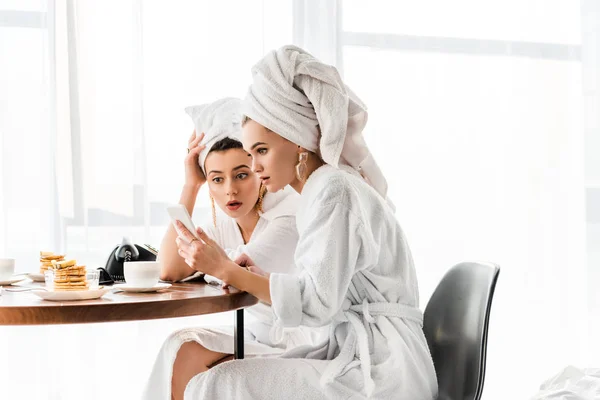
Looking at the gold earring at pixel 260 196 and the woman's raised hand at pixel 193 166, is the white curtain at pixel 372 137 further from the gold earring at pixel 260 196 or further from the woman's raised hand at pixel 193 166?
the gold earring at pixel 260 196

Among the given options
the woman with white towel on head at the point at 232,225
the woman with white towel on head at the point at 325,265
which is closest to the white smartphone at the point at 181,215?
the woman with white towel on head at the point at 325,265

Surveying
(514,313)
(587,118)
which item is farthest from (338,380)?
(587,118)

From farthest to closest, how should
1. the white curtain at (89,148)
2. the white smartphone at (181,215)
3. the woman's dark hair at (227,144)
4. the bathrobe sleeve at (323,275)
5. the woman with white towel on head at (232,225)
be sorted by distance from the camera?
the white curtain at (89,148) → the woman's dark hair at (227,144) → the woman with white towel on head at (232,225) → the white smartphone at (181,215) → the bathrobe sleeve at (323,275)

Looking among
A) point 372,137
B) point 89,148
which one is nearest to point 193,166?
point 89,148

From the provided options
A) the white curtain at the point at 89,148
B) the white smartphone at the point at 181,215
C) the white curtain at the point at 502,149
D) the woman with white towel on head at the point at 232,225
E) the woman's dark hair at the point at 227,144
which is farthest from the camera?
the white curtain at the point at 502,149

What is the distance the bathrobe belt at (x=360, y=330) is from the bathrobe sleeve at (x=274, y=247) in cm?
43

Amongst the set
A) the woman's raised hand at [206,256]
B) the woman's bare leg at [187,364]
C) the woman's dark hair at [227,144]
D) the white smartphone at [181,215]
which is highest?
the woman's dark hair at [227,144]

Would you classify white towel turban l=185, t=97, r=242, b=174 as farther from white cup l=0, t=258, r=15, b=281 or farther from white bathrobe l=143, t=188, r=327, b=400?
white cup l=0, t=258, r=15, b=281

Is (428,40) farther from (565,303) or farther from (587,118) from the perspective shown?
(565,303)

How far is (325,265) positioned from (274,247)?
577 millimetres

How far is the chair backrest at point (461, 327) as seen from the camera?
1.88m

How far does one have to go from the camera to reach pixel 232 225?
8.18 feet

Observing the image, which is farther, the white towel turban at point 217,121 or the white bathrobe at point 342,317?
the white towel turban at point 217,121

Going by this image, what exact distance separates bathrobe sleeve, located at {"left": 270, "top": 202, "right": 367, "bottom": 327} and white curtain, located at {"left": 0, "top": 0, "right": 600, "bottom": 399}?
71.9 inches
